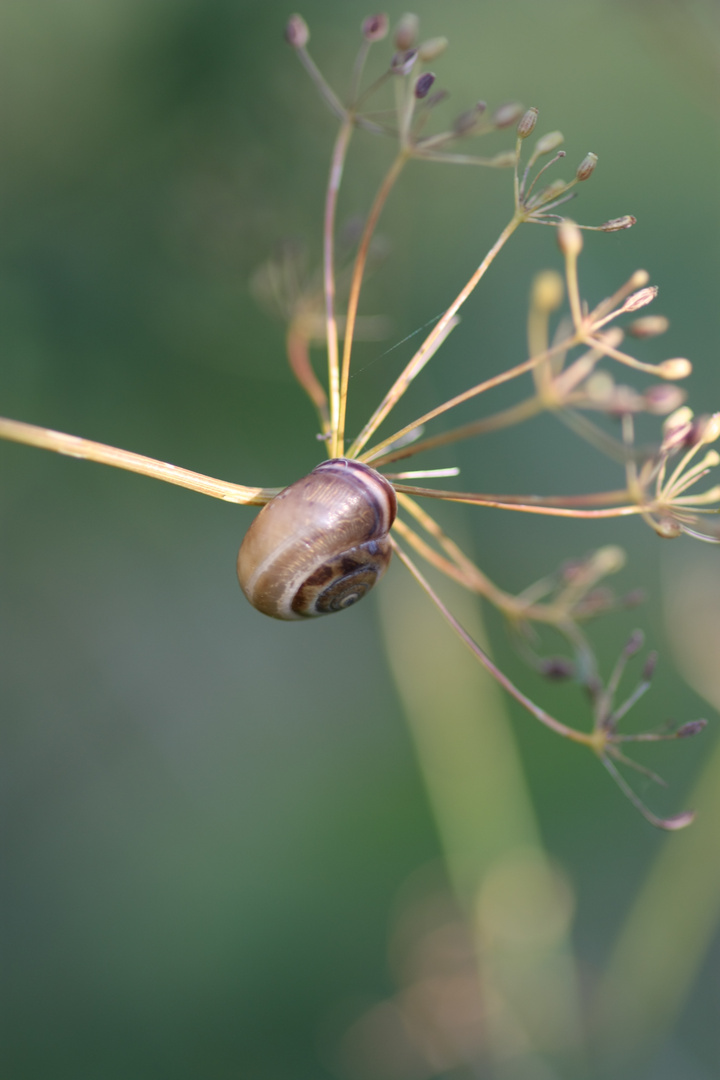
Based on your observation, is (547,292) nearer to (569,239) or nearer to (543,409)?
(569,239)

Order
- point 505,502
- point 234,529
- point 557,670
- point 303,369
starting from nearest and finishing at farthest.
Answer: point 505,502
point 557,670
point 303,369
point 234,529

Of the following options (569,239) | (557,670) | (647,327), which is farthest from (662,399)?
(557,670)

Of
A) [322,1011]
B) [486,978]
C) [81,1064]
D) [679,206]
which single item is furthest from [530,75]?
[81,1064]

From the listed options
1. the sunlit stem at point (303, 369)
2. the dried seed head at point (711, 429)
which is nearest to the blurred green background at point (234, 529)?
the sunlit stem at point (303, 369)

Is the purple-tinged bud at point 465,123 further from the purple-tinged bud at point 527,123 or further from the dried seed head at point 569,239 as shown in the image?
the dried seed head at point 569,239

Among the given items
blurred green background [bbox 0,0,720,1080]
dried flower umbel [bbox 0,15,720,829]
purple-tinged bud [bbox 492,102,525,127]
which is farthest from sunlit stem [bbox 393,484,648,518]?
blurred green background [bbox 0,0,720,1080]

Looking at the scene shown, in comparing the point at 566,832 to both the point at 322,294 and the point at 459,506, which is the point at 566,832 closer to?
the point at 459,506

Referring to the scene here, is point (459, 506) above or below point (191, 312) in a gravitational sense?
below
